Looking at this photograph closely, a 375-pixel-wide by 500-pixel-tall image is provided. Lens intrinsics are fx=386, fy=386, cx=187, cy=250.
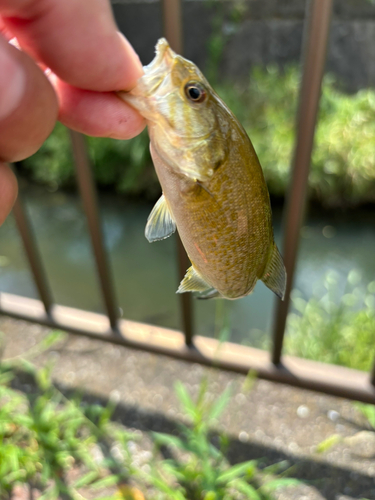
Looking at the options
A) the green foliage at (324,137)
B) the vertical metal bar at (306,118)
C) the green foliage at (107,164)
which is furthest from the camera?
the green foliage at (107,164)

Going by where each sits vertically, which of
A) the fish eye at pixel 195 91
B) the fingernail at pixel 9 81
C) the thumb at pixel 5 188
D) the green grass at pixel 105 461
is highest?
the fingernail at pixel 9 81

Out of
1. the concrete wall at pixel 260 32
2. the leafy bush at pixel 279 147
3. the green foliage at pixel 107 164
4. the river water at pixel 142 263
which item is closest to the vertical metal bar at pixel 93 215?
the river water at pixel 142 263

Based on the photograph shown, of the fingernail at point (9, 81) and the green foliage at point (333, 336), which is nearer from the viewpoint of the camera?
the fingernail at point (9, 81)

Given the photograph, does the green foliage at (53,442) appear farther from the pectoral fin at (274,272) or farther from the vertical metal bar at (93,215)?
the pectoral fin at (274,272)

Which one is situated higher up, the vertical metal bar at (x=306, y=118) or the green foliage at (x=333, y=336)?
the vertical metal bar at (x=306, y=118)

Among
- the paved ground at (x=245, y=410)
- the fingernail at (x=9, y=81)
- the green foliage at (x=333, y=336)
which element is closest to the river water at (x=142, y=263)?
the green foliage at (x=333, y=336)

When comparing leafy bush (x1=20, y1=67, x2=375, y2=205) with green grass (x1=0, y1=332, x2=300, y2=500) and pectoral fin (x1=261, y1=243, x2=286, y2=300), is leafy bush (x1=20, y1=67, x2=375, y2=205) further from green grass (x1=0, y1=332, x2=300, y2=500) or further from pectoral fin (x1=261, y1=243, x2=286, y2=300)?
pectoral fin (x1=261, y1=243, x2=286, y2=300)

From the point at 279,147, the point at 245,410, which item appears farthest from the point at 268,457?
the point at 279,147

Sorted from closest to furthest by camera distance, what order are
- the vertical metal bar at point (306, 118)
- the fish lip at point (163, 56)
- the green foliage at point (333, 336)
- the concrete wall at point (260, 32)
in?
the fish lip at point (163, 56), the vertical metal bar at point (306, 118), the green foliage at point (333, 336), the concrete wall at point (260, 32)
